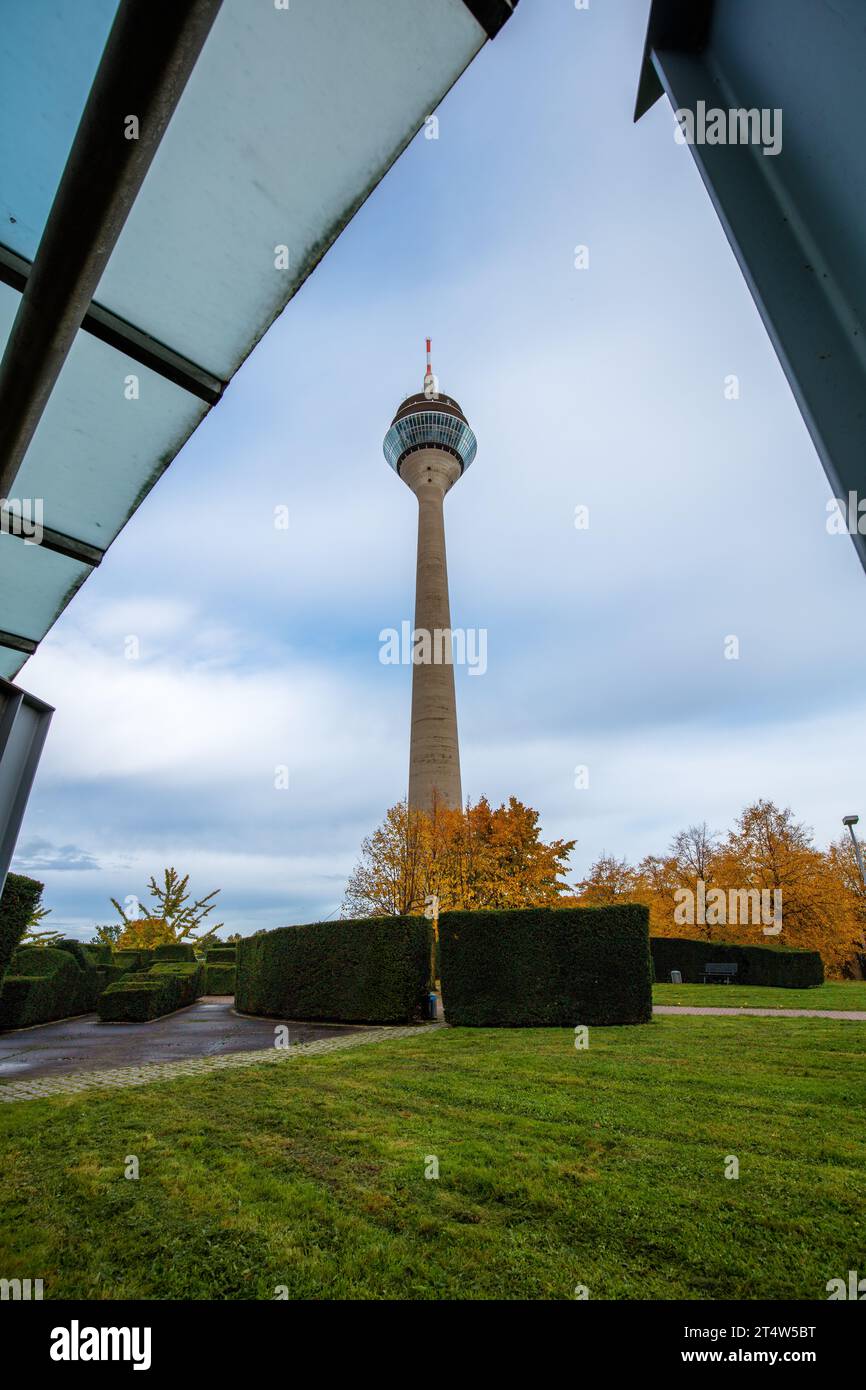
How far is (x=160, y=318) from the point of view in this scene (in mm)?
2146

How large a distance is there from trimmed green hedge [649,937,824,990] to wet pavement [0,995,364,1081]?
1583 centimetres

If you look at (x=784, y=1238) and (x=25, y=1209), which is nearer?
(x=784, y=1238)

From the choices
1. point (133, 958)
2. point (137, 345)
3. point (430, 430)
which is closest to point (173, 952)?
point (133, 958)

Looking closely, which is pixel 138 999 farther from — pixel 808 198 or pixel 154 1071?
pixel 808 198

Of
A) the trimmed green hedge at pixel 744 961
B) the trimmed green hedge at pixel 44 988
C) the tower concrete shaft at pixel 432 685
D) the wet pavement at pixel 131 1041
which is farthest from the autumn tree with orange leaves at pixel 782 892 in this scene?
the trimmed green hedge at pixel 44 988

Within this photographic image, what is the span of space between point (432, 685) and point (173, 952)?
66.2 feet

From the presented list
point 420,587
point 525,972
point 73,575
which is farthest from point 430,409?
point 73,575

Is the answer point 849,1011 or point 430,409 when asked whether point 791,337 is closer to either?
point 849,1011

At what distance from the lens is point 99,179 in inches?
43.6

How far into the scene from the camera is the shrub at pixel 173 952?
30.2 metres

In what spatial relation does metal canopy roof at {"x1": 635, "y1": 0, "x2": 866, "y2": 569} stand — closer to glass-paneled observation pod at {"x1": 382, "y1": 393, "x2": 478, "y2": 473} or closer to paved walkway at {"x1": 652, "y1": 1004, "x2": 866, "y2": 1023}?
paved walkway at {"x1": 652, "y1": 1004, "x2": 866, "y2": 1023}

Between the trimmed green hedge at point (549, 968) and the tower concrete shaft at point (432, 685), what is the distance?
18.9 metres

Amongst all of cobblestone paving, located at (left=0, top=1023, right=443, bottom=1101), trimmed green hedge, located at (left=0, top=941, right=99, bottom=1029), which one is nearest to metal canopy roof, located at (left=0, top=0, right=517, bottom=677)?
cobblestone paving, located at (left=0, top=1023, right=443, bottom=1101)

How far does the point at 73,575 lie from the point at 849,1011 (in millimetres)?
18188
